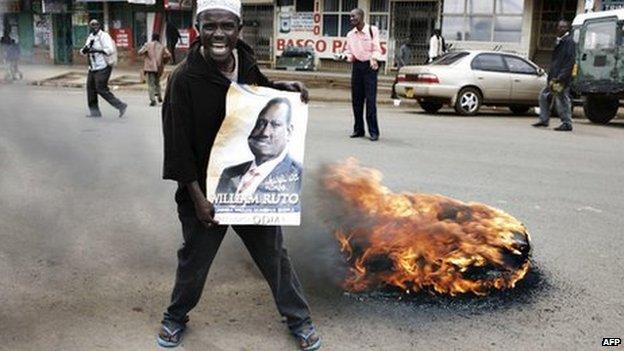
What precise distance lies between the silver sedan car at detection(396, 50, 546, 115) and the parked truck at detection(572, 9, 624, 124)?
114cm

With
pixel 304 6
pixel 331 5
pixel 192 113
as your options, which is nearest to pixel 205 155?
pixel 192 113

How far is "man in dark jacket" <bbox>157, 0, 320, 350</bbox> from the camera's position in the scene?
2.78m

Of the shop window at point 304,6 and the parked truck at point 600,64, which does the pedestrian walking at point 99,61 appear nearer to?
the parked truck at point 600,64

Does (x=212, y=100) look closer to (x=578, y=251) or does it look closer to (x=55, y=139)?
(x=578, y=251)

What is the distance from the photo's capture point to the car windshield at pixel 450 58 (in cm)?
1331

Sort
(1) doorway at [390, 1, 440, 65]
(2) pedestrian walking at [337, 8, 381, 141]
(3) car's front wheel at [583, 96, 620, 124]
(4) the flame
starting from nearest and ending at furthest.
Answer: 1. (4) the flame
2. (2) pedestrian walking at [337, 8, 381, 141]
3. (3) car's front wheel at [583, 96, 620, 124]
4. (1) doorway at [390, 1, 440, 65]

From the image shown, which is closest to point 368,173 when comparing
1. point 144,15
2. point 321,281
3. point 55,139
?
point 321,281

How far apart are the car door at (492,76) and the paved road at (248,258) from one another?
4.87m

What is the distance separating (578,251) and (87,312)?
129 inches

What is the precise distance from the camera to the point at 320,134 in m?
9.62

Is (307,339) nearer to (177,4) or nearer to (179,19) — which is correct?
(177,4)

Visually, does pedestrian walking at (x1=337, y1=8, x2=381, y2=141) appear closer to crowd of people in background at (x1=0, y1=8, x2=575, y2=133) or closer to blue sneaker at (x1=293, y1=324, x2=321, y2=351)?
crowd of people in background at (x1=0, y1=8, x2=575, y2=133)

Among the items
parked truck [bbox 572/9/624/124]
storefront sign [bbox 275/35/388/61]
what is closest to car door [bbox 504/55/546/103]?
parked truck [bbox 572/9/624/124]

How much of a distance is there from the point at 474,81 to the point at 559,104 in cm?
245
